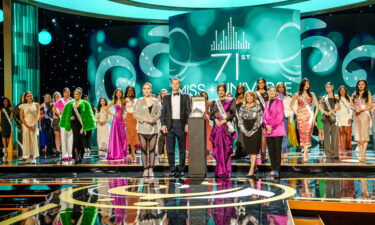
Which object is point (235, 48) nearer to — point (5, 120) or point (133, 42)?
point (133, 42)

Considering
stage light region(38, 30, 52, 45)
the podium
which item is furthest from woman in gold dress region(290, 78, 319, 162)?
stage light region(38, 30, 52, 45)

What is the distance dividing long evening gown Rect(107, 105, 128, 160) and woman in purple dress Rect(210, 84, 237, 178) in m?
3.14

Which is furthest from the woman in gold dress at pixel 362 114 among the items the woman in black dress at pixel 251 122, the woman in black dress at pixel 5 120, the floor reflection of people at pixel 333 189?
the woman in black dress at pixel 5 120

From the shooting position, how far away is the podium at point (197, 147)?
20.2 feet

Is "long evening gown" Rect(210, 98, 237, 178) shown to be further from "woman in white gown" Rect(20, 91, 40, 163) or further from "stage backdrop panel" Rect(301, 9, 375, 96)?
"stage backdrop panel" Rect(301, 9, 375, 96)

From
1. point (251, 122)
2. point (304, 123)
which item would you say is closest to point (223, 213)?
point (251, 122)

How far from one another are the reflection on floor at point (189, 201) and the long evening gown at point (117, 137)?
8.51 feet

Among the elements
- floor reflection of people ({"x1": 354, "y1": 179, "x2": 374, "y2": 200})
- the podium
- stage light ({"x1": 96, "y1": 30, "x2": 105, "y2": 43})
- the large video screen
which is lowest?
floor reflection of people ({"x1": 354, "y1": 179, "x2": 374, "y2": 200})

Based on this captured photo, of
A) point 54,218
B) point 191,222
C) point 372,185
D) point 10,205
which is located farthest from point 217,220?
point 10,205

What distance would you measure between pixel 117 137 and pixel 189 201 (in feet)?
16.0

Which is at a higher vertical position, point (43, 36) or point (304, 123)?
point (43, 36)

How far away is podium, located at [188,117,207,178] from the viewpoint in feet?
20.2

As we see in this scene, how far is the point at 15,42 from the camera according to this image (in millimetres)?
11250

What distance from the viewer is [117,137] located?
8.88 m
